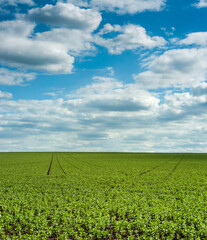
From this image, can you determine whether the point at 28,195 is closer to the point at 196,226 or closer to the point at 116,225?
the point at 116,225

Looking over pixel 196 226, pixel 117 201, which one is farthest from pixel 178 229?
pixel 117 201

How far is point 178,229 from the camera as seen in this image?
1502cm

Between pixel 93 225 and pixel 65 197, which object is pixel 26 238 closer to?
pixel 93 225

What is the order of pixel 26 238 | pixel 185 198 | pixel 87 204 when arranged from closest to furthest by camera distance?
pixel 26 238 < pixel 87 204 < pixel 185 198

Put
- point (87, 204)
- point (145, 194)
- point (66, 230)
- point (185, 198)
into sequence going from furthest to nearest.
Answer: point (145, 194), point (185, 198), point (87, 204), point (66, 230)

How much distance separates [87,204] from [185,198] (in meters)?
9.62

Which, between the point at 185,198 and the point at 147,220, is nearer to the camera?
the point at 147,220

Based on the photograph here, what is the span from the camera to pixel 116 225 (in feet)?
49.7

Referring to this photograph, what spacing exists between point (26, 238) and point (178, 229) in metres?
9.50

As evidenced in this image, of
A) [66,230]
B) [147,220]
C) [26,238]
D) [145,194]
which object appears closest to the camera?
[26,238]

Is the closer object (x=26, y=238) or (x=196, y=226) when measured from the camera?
(x=26, y=238)

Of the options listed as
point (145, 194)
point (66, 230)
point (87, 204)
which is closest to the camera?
point (66, 230)

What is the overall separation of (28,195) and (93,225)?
10.8m

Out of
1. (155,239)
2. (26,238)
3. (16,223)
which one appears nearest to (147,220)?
(155,239)
